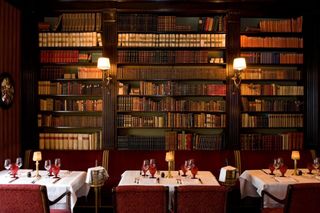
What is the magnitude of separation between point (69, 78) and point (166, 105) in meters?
1.62

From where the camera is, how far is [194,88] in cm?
544

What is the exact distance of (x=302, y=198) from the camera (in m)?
2.94

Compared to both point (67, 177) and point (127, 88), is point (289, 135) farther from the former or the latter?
point (67, 177)

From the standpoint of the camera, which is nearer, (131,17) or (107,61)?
(107,61)

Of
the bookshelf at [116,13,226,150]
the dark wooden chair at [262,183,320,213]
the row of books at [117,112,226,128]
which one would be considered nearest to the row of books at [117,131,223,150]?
the bookshelf at [116,13,226,150]

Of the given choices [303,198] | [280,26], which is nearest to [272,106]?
[280,26]

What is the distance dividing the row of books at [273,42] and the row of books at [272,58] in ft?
0.43

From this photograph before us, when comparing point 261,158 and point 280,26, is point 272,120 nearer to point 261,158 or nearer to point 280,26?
point 261,158

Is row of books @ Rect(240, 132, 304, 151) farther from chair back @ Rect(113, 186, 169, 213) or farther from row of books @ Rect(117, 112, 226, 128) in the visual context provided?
chair back @ Rect(113, 186, 169, 213)

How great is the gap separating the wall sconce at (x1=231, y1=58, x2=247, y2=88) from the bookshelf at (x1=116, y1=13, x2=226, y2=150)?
194mm

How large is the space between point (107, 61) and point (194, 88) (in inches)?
57.3

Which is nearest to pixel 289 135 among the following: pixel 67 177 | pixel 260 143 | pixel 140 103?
pixel 260 143

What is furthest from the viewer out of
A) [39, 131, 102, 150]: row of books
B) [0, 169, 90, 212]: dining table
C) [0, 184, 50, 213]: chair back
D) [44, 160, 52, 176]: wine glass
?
[39, 131, 102, 150]: row of books

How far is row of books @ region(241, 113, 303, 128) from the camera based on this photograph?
549cm
